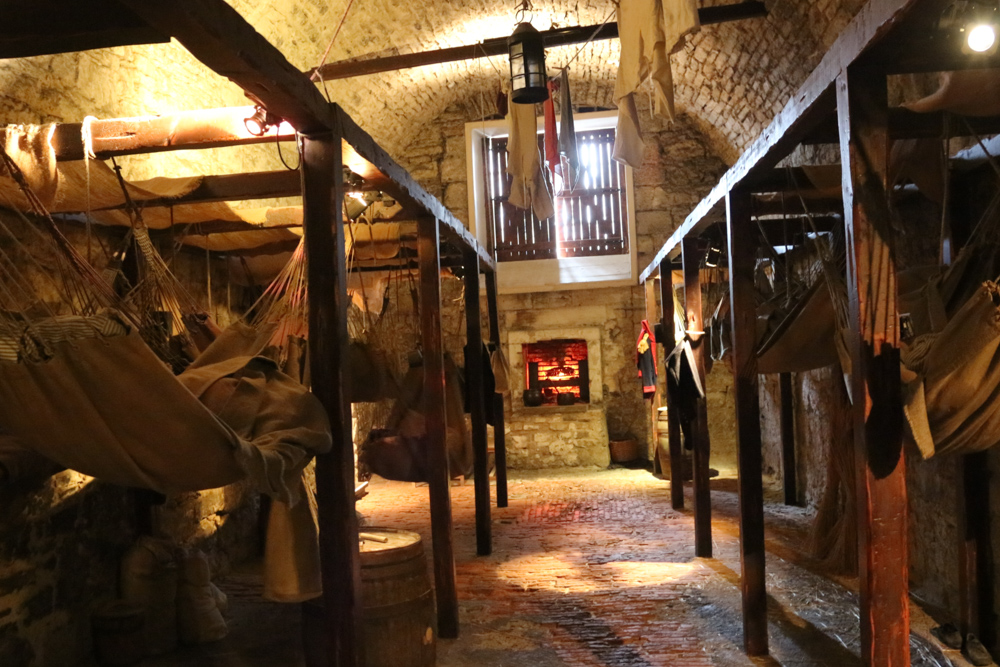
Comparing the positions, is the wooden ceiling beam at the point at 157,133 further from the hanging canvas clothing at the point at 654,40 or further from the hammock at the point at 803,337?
the hammock at the point at 803,337

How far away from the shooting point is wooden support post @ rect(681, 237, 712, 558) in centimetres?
515

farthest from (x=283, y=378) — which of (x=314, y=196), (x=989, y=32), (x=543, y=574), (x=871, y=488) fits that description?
(x=543, y=574)

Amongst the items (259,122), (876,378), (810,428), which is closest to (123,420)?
(259,122)

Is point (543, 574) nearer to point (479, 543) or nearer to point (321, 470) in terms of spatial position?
point (479, 543)

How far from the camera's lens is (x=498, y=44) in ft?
20.0

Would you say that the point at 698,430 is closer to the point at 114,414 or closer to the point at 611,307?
the point at 114,414

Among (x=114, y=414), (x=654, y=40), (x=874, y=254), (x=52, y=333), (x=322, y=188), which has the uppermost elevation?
(x=654, y=40)

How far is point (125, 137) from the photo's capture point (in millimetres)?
3115

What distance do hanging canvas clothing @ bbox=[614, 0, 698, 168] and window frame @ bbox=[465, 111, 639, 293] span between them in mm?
5823

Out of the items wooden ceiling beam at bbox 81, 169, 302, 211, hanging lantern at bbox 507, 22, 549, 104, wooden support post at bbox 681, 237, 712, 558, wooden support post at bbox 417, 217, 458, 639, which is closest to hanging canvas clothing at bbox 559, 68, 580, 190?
hanging lantern at bbox 507, 22, 549, 104

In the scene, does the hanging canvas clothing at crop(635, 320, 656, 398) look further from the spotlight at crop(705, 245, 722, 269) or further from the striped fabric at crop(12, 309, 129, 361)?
the striped fabric at crop(12, 309, 129, 361)

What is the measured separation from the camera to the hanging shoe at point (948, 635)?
A: 3.53m

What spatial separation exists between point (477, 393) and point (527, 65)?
7.29ft

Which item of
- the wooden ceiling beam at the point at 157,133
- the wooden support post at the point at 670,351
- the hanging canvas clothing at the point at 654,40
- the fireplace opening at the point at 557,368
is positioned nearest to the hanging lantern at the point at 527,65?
the hanging canvas clothing at the point at 654,40
